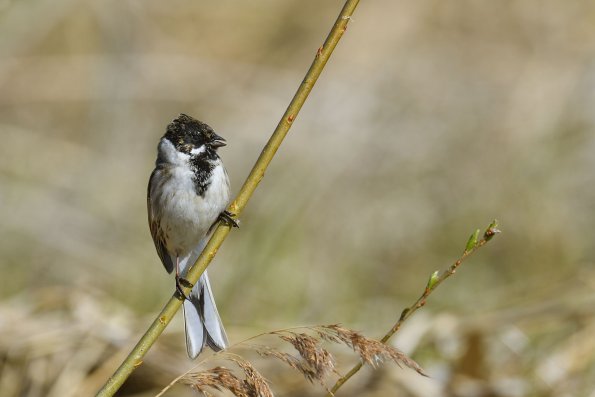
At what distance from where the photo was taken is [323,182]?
5379mm

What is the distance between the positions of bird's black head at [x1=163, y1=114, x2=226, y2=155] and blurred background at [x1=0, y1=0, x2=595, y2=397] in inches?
37.6

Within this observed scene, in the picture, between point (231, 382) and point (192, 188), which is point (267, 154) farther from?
point (192, 188)

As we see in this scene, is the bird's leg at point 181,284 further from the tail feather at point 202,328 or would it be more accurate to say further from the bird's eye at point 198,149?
the bird's eye at point 198,149

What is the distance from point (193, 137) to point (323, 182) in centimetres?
260

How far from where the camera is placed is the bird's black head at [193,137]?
9.16 feet

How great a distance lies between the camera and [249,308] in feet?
14.6

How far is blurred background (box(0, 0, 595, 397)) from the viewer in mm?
3533

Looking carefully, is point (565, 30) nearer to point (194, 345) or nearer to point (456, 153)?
point (456, 153)

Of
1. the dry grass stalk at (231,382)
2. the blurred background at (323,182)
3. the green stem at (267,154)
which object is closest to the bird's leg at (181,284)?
the green stem at (267,154)

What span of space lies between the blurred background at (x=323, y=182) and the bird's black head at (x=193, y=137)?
0.95m

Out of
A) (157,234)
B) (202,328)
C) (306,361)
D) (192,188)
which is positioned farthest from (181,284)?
(157,234)

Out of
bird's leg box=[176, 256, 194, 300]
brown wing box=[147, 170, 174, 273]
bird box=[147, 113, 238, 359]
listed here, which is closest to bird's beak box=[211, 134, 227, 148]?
bird box=[147, 113, 238, 359]

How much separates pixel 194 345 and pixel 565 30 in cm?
519

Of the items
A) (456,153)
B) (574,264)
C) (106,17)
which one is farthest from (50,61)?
(574,264)
